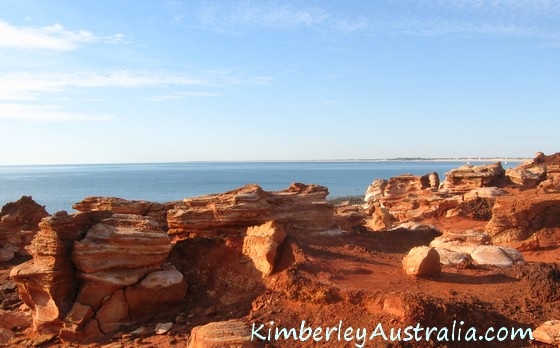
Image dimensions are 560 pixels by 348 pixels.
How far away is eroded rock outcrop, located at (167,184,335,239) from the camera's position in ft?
49.1

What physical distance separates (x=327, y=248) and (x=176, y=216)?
5.27m

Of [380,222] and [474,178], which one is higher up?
[474,178]

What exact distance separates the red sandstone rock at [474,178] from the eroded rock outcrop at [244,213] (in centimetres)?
1525

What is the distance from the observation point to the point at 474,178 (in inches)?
1136

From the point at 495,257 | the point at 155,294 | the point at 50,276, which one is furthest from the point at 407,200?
the point at 50,276

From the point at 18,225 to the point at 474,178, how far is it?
26.3 meters

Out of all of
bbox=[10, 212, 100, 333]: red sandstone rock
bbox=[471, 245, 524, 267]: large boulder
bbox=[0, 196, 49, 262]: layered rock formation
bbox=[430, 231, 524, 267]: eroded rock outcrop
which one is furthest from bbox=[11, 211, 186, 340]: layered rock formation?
bbox=[0, 196, 49, 262]: layered rock formation

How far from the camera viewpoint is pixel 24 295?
12.4 m

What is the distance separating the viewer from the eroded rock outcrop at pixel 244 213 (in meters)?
15.0

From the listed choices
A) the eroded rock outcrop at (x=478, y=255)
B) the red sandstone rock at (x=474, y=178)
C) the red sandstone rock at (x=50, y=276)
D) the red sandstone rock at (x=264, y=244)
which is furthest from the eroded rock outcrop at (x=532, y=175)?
the red sandstone rock at (x=50, y=276)

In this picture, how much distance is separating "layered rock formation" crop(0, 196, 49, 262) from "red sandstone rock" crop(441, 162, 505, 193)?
24.1 metres

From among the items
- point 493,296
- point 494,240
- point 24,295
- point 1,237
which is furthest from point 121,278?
point 494,240

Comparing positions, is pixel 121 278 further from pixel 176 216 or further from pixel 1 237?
pixel 1 237

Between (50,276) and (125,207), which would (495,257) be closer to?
(125,207)
